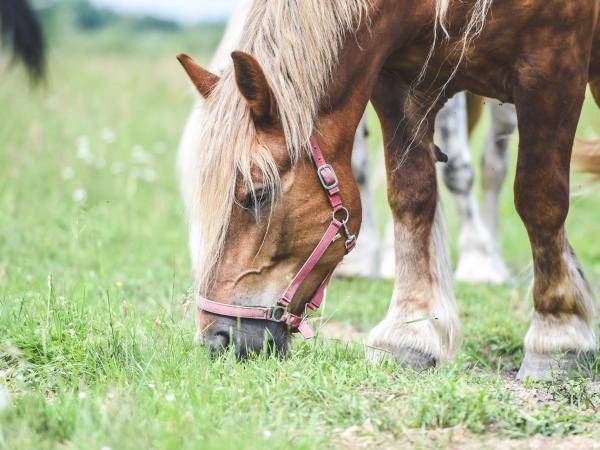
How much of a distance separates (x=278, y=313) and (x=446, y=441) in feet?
2.66

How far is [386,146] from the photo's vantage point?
3.58 metres

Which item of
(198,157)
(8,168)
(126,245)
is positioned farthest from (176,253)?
(198,157)

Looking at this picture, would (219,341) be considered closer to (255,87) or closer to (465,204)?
(255,87)

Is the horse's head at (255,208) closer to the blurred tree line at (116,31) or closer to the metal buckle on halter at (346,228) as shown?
the metal buckle on halter at (346,228)

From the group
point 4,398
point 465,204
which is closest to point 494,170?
point 465,204

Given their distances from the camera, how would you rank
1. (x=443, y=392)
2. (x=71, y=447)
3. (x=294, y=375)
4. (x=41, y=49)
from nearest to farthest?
(x=71, y=447), (x=443, y=392), (x=294, y=375), (x=41, y=49)

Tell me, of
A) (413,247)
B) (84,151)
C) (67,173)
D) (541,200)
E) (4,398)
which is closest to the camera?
(4,398)

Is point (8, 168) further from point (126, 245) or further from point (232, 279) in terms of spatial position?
point (232, 279)

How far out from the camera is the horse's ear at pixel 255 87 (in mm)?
2729

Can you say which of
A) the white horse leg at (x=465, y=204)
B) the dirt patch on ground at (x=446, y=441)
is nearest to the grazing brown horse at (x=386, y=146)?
the dirt patch on ground at (x=446, y=441)

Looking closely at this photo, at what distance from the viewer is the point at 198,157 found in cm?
299

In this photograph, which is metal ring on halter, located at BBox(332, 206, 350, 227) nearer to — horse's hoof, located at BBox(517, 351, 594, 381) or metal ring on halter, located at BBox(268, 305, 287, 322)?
metal ring on halter, located at BBox(268, 305, 287, 322)

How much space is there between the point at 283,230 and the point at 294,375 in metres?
0.50

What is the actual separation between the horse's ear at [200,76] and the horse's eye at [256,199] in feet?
1.41
